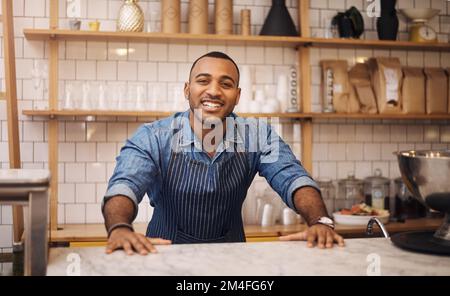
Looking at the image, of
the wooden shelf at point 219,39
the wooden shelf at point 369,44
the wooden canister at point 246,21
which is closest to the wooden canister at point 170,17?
the wooden shelf at point 219,39

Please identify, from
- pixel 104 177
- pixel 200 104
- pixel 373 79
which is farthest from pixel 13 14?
pixel 373 79

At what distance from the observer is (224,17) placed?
386cm

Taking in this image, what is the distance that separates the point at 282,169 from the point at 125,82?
1.94 meters

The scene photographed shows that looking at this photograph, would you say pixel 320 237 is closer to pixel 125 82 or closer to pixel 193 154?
pixel 193 154

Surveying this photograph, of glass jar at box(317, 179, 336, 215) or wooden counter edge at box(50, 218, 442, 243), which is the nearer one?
wooden counter edge at box(50, 218, 442, 243)

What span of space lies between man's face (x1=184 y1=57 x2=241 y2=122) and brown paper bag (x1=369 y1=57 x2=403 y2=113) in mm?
1838

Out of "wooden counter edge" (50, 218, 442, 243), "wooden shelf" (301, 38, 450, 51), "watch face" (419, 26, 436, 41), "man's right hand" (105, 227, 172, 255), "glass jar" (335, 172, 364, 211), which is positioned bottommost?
"wooden counter edge" (50, 218, 442, 243)

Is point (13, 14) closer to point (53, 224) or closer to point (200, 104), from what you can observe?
point (53, 224)

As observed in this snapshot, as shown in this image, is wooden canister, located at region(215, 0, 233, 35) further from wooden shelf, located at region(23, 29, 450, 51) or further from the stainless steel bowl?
the stainless steel bowl

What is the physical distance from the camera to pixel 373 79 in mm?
4148

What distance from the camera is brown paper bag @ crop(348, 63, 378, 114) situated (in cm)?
408

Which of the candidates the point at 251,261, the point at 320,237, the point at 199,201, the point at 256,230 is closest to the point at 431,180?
the point at 320,237

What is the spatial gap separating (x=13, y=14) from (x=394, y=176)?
2955mm

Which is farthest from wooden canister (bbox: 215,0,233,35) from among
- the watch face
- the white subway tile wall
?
the watch face
